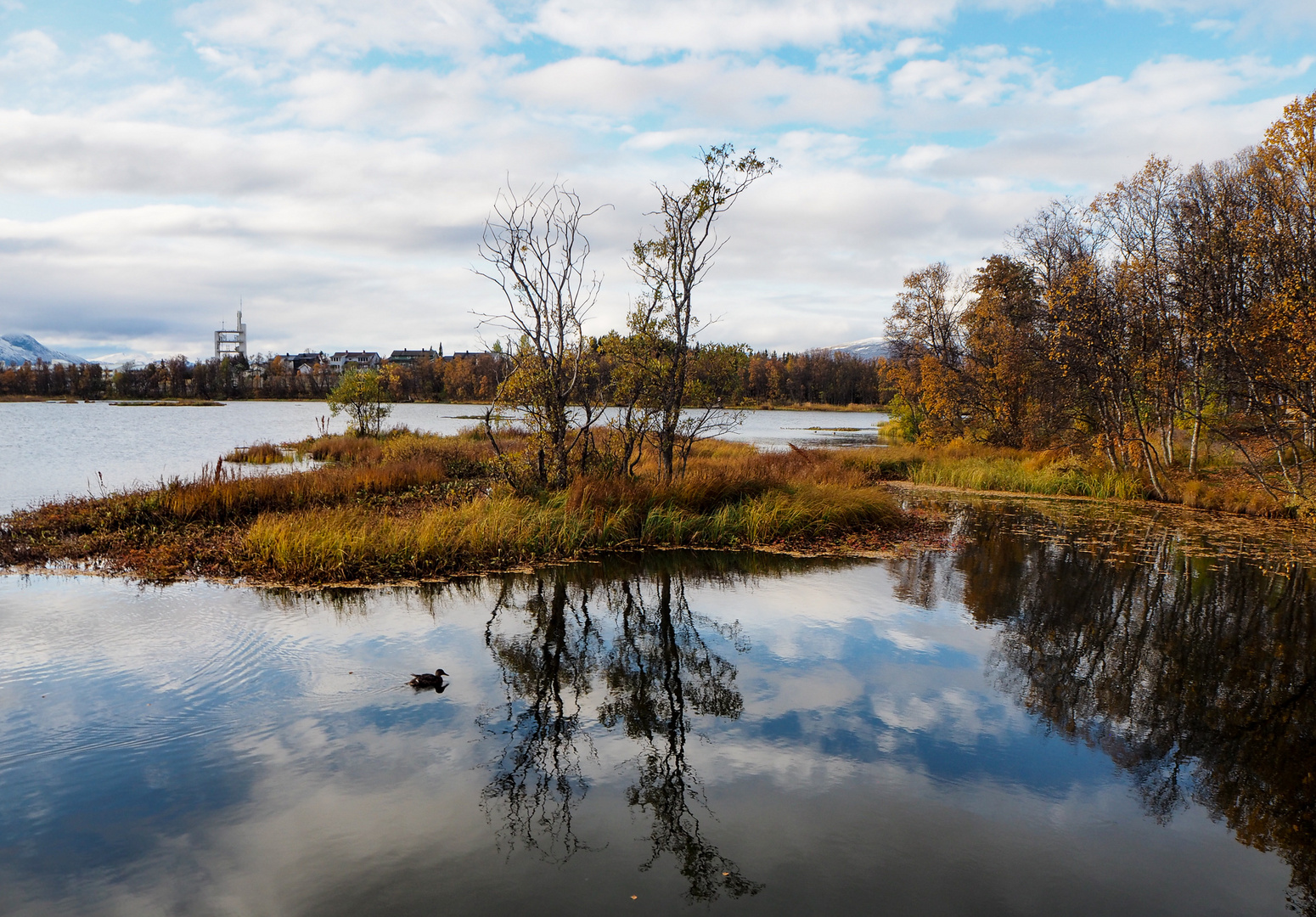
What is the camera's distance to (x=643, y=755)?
5.54 m

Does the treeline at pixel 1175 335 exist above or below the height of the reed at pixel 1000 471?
above

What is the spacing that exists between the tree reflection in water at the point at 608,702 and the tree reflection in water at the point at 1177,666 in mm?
3050

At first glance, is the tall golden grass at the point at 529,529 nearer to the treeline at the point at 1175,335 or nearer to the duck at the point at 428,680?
the duck at the point at 428,680

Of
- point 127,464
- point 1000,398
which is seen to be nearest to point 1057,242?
point 1000,398

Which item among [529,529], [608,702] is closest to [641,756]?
[608,702]

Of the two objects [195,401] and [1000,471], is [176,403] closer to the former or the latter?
[195,401]

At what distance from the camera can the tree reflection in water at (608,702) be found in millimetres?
4531

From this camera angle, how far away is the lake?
13.4ft

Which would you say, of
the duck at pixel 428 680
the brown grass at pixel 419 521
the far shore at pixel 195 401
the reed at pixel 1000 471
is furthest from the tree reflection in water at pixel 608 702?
the far shore at pixel 195 401

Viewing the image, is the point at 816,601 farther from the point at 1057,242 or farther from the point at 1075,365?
the point at 1057,242

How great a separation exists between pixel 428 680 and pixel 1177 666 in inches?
295

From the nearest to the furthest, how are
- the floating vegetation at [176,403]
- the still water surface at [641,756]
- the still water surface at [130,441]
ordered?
the still water surface at [641,756] → the still water surface at [130,441] → the floating vegetation at [176,403]

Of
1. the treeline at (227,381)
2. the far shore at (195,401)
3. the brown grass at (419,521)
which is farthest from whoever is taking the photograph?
the treeline at (227,381)

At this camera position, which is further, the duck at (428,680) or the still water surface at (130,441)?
the still water surface at (130,441)
